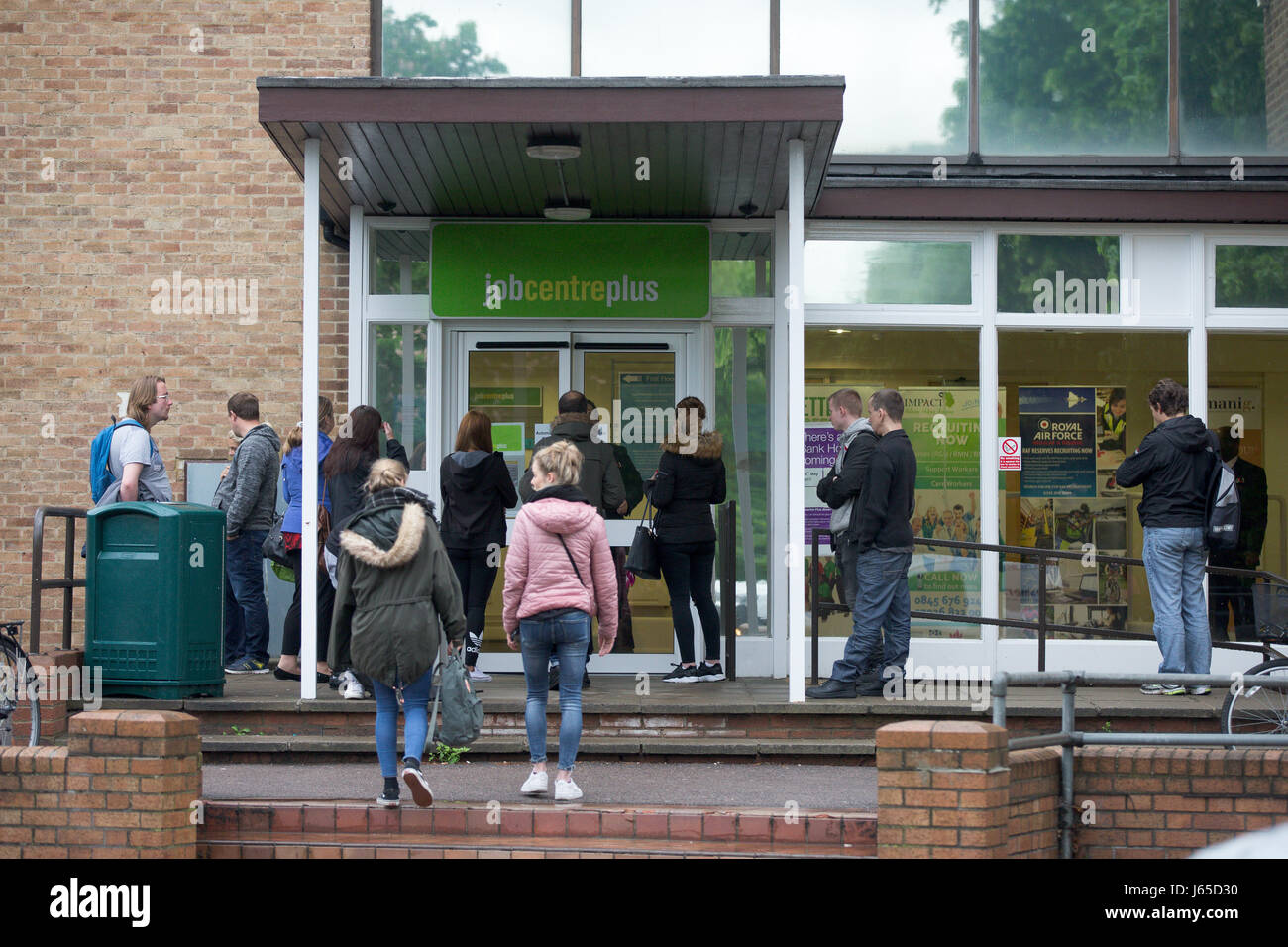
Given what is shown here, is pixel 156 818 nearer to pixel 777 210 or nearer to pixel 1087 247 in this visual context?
pixel 777 210

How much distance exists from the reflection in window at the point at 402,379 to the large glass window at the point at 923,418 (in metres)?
2.84

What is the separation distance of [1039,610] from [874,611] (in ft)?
5.08

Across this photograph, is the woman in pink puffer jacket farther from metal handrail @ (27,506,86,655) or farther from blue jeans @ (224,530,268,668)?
blue jeans @ (224,530,268,668)

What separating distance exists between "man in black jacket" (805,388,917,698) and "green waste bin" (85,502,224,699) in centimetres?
370

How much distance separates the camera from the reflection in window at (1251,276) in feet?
34.3

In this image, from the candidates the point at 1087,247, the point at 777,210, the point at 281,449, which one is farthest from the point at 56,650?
the point at 1087,247

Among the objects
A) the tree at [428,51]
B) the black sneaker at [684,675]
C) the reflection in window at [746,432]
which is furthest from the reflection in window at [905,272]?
the black sneaker at [684,675]

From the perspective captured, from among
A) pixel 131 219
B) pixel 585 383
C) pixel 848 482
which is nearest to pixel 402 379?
pixel 585 383

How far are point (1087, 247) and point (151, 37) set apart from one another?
7.11m

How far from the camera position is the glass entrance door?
1041cm

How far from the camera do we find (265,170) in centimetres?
1066

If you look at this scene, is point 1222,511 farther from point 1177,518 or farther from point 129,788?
point 129,788

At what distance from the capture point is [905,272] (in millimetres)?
10453
